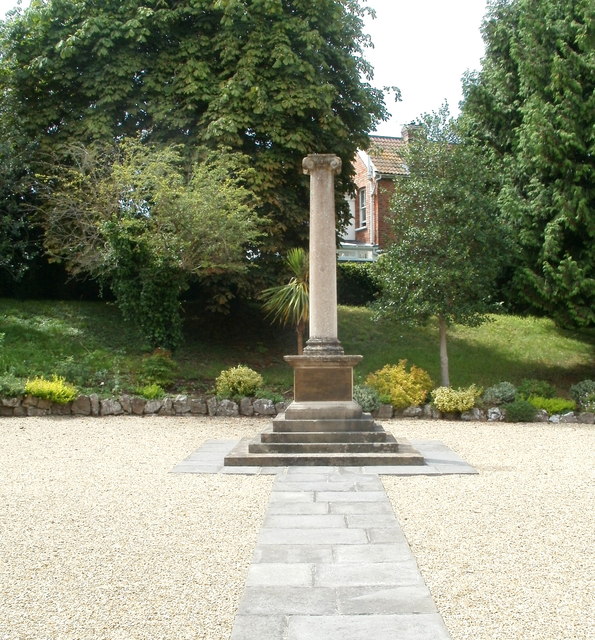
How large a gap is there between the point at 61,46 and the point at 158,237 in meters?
6.61

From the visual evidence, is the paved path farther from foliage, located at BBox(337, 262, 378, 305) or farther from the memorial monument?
foliage, located at BBox(337, 262, 378, 305)

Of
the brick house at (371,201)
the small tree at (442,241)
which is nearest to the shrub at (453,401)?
the small tree at (442,241)

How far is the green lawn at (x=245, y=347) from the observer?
16.5 metres

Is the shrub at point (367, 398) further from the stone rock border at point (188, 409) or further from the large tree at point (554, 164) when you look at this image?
the large tree at point (554, 164)

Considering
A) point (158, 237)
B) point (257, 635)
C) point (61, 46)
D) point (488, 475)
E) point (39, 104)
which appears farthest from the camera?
point (39, 104)

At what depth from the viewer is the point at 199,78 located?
18.9 m

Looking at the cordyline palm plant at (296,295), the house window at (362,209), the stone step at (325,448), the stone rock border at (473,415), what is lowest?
the stone rock border at (473,415)

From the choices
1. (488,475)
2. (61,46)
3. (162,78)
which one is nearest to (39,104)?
(61,46)

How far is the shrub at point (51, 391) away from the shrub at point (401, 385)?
6357 millimetres

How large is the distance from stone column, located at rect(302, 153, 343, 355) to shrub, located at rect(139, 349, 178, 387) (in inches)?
235

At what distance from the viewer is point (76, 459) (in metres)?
10.0

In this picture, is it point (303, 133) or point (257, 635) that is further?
Answer: point (303, 133)

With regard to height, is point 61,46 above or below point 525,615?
above

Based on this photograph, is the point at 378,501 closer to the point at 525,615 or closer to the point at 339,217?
the point at 525,615
